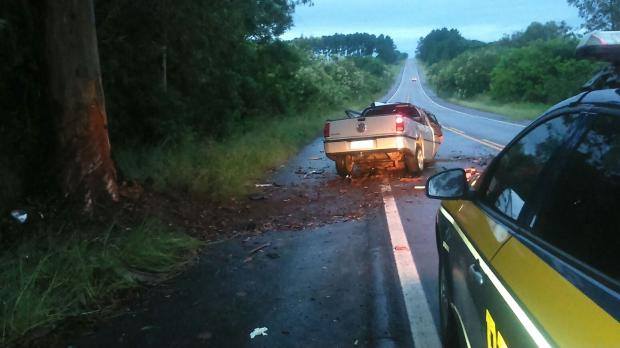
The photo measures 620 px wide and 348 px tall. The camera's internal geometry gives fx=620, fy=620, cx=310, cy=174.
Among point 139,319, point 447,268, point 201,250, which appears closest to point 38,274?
point 139,319

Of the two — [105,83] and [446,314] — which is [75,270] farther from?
[105,83]

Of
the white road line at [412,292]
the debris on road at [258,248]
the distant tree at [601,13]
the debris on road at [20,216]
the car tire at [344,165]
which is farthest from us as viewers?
the distant tree at [601,13]

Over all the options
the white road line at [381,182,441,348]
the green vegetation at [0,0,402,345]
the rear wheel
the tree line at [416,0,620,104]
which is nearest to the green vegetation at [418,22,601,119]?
the tree line at [416,0,620,104]

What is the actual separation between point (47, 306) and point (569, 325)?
4435 millimetres

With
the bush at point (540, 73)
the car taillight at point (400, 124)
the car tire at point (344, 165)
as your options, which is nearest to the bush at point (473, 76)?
the bush at point (540, 73)

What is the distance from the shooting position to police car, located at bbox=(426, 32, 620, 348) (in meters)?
1.71

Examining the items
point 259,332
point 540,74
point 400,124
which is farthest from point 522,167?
point 540,74

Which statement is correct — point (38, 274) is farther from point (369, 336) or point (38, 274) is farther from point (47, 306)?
point (369, 336)

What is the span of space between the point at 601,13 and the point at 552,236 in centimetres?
4830

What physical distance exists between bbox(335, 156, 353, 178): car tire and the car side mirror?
30.6ft

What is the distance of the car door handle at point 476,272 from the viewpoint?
8.56ft

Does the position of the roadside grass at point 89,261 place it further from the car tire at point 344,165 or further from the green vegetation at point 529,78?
the green vegetation at point 529,78

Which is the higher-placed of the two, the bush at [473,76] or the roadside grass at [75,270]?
the roadside grass at [75,270]

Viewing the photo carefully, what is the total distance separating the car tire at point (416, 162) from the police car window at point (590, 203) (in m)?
10.4
